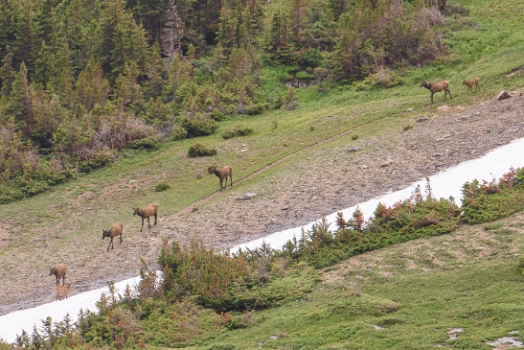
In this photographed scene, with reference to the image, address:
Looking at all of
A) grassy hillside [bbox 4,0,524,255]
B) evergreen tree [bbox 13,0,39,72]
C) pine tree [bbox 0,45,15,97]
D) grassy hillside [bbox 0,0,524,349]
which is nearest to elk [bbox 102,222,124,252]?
grassy hillside [bbox 0,0,524,349]

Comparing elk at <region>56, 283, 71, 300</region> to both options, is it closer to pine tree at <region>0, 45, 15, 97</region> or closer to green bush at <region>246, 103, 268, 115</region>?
green bush at <region>246, 103, 268, 115</region>

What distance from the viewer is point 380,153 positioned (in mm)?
33781

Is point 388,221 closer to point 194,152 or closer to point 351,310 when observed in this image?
point 351,310

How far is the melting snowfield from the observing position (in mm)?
24484

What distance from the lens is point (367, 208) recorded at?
28234 millimetres

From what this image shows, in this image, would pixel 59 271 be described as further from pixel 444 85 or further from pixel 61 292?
pixel 444 85

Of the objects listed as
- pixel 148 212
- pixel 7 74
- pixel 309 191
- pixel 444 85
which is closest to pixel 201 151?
pixel 148 212

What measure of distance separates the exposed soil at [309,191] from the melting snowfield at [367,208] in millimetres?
825

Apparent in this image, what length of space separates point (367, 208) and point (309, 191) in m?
3.78

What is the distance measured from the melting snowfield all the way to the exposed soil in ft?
2.71

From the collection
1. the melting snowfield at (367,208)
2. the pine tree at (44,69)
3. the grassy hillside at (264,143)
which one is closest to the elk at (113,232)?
the grassy hillside at (264,143)

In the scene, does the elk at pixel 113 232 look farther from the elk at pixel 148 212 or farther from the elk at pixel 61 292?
the elk at pixel 61 292

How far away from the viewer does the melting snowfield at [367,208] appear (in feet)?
80.3

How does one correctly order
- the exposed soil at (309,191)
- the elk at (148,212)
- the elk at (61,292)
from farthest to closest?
the elk at (148,212)
the exposed soil at (309,191)
the elk at (61,292)
